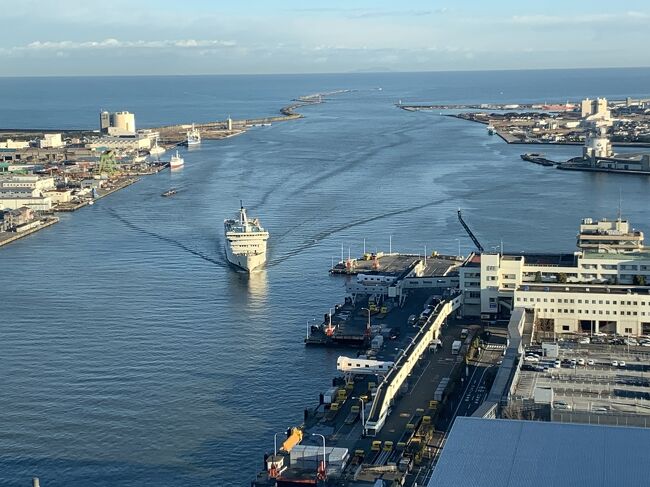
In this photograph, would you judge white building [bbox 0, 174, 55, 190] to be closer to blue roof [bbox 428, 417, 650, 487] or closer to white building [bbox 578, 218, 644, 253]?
white building [bbox 578, 218, 644, 253]

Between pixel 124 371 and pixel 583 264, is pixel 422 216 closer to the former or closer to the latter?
pixel 583 264

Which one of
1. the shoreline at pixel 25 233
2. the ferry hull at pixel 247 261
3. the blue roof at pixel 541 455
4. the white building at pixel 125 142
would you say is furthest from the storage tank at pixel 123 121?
the blue roof at pixel 541 455

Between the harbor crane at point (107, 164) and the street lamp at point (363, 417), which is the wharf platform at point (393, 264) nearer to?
the street lamp at point (363, 417)

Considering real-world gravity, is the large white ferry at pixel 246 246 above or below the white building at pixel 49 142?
below

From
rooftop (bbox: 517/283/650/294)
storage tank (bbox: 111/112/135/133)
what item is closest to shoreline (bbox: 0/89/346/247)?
storage tank (bbox: 111/112/135/133)

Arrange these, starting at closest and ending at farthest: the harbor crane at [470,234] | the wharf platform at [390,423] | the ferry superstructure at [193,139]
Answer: the wharf platform at [390,423] < the harbor crane at [470,234] < the ferry superstructure at [193,139]

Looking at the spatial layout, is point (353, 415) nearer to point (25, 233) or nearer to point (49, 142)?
point (25, 233)

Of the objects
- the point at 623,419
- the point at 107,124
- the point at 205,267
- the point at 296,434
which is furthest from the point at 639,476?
the point at 107,124

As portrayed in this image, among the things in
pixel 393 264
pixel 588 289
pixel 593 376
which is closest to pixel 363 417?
→ pixel 593 376
